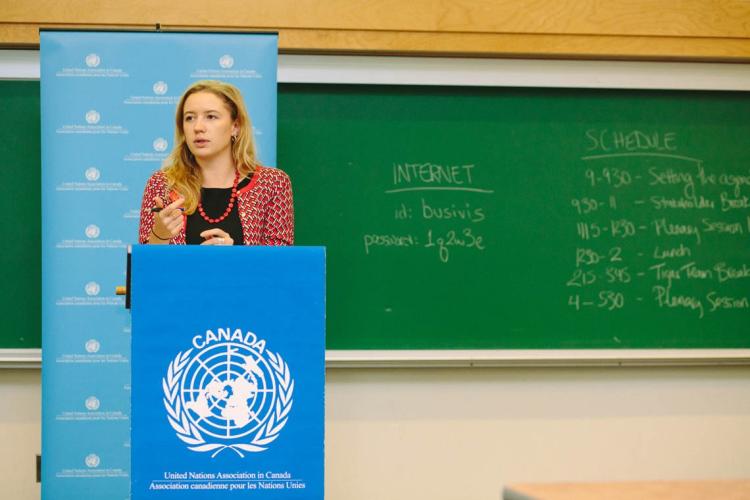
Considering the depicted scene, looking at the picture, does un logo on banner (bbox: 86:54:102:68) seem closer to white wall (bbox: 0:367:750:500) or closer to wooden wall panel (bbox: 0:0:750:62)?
wooden wall panel (bbox: 0:0:750:62)

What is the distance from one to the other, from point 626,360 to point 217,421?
2.25m

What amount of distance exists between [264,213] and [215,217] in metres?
0.16

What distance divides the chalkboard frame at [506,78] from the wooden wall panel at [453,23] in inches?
2.3

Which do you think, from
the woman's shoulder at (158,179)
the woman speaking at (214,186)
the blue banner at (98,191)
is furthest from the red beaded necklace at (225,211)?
the blue banner at (98,191)

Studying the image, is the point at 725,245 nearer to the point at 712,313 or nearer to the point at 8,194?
the point at 712,313

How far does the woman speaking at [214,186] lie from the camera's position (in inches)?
120

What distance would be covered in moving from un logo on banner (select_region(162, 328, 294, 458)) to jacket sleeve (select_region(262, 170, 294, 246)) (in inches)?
32.4

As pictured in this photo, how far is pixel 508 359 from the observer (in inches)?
153

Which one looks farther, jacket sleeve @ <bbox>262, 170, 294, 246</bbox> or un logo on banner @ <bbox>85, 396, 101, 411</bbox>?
un logo on banner @ <bbox>85, 396, 101, 411</bbox>

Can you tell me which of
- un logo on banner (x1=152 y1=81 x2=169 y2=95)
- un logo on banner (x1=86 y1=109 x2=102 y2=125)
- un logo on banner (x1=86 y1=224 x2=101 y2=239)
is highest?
un logo on banner (x1=152 y1=81 x2=169 y2=95)

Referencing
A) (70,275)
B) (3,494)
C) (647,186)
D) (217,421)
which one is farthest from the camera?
(647,186)

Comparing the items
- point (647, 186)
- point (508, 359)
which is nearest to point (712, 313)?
point (647, 186)

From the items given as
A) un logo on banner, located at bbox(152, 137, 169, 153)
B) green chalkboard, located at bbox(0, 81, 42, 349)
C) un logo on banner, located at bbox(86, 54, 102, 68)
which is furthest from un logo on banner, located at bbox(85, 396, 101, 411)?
un logo on banner, located at bbox(86, 54, 102, 68)

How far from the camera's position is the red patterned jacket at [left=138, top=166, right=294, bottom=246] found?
9.99ft
